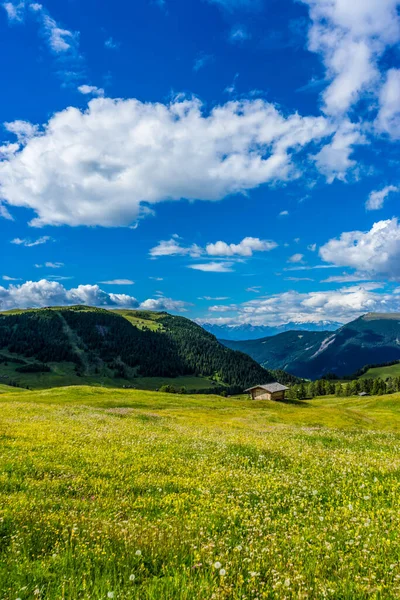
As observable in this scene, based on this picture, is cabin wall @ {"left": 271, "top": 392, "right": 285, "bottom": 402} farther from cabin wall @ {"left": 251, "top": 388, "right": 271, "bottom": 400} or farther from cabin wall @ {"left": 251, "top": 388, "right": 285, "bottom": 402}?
cabin wall @ {"left": 251, "top": 388, "right": 271, "bottom": 400}

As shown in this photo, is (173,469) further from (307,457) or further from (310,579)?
(310,579)

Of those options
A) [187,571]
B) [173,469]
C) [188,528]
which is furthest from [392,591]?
[173,469]

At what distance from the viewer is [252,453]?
53.1 feet

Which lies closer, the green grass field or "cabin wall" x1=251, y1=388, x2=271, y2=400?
the green grass field

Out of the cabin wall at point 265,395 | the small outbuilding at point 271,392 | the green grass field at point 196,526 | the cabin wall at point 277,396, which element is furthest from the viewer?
the cabin wall at point 265,395

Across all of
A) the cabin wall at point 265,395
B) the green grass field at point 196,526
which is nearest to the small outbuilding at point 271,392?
the cabin wall at point 265,395

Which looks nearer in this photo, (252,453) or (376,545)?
(376,545)

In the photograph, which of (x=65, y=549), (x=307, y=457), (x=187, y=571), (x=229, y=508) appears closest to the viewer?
(x=187, y=571)

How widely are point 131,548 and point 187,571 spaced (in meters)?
1.38

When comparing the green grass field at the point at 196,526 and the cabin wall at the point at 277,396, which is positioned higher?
the green grass field at the point at 196,526

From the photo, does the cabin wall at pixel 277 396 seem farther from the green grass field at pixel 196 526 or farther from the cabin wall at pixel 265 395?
the green grass field at pixel 196 526

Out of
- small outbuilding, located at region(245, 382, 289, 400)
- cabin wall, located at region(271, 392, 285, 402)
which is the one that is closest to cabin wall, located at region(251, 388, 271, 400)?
small outbuilding, located at region(245, 382, 289, 400)

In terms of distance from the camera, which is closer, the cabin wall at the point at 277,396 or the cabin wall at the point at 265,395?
the cabin wall at the point at 277,396

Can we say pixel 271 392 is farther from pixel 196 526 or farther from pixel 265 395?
pixel 196 526
